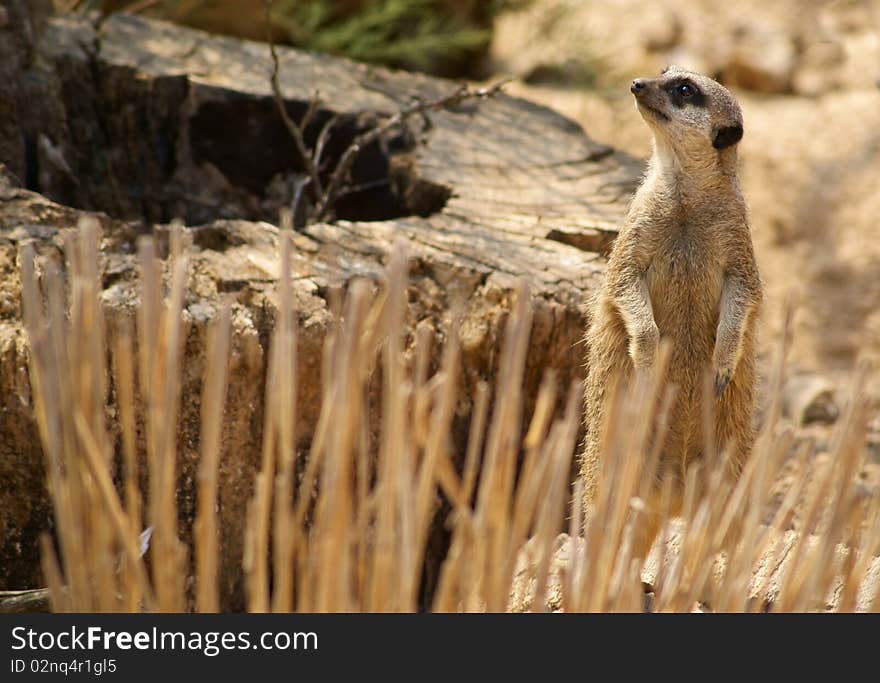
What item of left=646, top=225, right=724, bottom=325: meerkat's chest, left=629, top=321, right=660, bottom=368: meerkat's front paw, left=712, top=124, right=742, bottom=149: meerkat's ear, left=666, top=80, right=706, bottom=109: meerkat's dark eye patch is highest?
left=666, top=80, right=706, bottom=109: meerkat's dark eye patch

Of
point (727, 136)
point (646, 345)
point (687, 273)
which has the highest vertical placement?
point (727, 136)

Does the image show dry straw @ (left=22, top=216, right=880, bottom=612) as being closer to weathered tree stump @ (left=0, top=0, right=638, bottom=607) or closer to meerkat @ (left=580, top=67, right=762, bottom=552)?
weathered tree stump @ (left=0, top=0, right=638, bottom=607)

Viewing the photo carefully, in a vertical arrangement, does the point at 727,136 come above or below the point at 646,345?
above

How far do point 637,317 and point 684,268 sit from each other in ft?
0.58

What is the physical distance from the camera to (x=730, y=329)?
7.53ft

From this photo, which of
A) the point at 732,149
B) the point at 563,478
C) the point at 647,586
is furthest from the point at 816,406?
the point at 563,478

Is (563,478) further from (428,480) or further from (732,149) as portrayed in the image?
(732,149)

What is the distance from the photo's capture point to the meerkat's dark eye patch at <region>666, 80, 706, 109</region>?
2.35 metres

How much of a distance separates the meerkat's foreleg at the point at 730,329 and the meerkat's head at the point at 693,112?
0.91ft

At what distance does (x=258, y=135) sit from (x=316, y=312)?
1.05 meters

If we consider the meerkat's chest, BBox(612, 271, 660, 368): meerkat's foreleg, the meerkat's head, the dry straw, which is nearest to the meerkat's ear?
the meerkat's head

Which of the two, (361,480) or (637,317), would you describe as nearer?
(361,480)

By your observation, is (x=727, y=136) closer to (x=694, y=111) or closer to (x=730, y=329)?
(x=694, y=111)

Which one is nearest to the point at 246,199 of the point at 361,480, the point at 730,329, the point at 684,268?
the point at 684,268
